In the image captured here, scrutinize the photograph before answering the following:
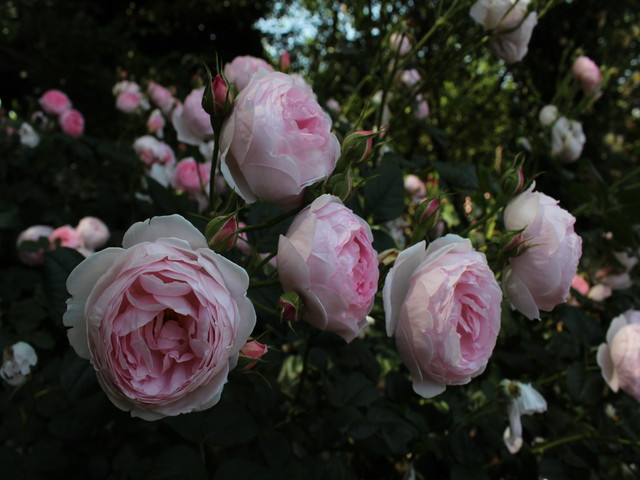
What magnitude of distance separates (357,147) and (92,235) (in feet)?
3.17

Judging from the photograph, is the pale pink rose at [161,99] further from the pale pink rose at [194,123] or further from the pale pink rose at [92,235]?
the pale pink rose at [194,123]

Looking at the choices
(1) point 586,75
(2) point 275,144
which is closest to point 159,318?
(2) point 275,144

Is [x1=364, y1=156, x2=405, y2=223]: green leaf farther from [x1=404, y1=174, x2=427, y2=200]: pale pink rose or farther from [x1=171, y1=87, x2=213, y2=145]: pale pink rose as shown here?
[x1=404, y1=174, x2=427, y2=200]: pale pink rose

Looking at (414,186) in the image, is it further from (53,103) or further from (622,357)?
(53,103)

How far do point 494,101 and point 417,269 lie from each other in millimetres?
4978

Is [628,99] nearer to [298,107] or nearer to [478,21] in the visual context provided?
[478,21]

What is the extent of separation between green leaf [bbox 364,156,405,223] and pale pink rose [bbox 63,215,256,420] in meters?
0.40

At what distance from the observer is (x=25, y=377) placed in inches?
34.3

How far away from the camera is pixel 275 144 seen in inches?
20.9

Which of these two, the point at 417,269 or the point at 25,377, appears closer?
the point at 417,269

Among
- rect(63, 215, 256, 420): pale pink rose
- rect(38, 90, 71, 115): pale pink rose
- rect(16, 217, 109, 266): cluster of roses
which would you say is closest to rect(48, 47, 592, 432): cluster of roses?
rect(63, 215, 256, 420): pale pink rose

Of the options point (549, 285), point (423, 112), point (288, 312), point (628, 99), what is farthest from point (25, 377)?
point (628, 99)

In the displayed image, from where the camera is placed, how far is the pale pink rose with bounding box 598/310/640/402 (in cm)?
94

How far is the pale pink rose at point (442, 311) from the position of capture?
1.83 feet
